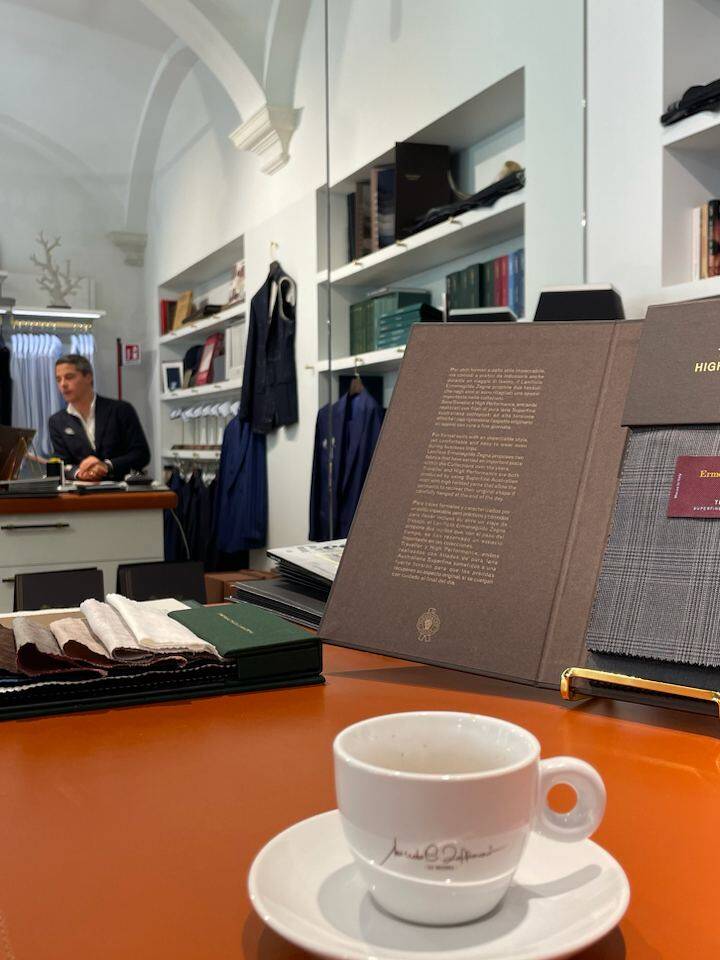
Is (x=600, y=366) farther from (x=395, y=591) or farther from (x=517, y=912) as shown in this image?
(x=517, y=912)

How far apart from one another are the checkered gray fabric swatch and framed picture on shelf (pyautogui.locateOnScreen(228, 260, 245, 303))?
2.08 m

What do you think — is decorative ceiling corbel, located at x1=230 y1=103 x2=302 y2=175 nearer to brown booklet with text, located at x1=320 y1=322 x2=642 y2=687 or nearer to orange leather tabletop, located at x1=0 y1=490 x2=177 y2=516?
orange leather tabletop, located at x1=0 y1=490 x2=177 y2=516

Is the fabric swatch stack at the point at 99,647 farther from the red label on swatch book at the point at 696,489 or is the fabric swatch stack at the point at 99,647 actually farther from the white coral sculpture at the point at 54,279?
the white coral sculpture at the point at 54,279

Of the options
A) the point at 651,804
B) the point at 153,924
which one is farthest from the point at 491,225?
the point at 153,924

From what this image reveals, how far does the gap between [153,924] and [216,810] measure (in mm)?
130

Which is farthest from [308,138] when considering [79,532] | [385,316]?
[79,532]

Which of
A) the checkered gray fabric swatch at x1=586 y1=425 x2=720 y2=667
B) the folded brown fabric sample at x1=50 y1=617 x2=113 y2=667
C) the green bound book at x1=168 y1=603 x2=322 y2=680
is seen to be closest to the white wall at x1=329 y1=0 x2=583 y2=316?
the checkered gray fabric swatch at x1=586 y1=425 x2=720 y2=667

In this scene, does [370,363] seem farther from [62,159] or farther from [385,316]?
[62,159]

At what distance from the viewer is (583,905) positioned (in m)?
0.36

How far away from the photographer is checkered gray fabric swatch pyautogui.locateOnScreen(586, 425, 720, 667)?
2.27ft

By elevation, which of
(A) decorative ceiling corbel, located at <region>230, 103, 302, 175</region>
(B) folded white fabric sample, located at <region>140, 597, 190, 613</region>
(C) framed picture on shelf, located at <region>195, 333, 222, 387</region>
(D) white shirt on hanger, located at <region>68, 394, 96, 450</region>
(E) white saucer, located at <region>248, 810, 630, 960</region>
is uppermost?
(A) decorative ceiling corbel, located at <region>230, 103, 302, 175</region>

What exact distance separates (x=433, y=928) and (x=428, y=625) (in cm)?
45

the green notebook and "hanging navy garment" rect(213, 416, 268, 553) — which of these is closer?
the green notebook

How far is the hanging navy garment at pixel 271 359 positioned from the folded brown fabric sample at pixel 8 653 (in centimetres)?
198
